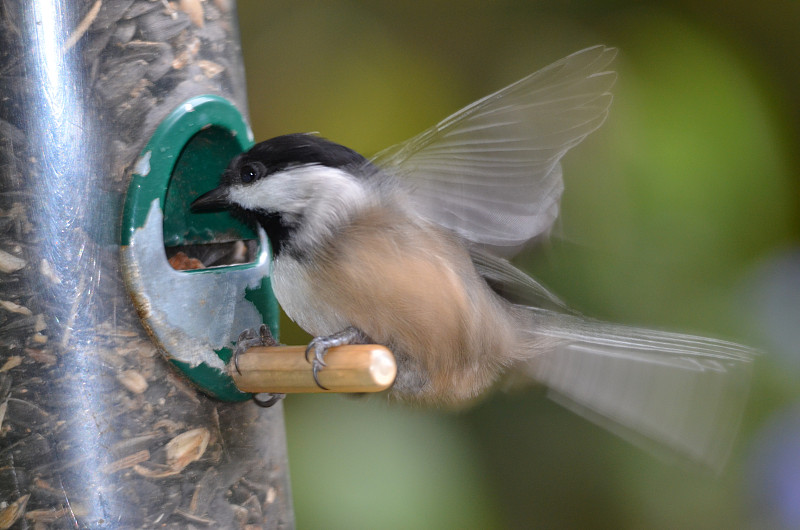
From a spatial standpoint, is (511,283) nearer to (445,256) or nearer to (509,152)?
(445,256)

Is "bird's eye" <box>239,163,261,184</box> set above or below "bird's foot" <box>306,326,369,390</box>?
above

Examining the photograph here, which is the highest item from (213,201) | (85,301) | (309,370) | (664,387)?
(213,201)

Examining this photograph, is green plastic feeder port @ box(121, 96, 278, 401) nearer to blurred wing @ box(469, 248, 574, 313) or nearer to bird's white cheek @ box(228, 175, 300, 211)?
bird's white cheek @ box(228, 175, 300, 211)

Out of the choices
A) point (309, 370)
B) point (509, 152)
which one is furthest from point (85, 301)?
point (509, 152)

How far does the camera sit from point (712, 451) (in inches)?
60.2

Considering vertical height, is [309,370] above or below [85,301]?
below

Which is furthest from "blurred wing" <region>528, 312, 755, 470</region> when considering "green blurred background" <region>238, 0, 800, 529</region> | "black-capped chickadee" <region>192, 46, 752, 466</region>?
"green blurred background" <region>238, 0, 800, 529</region>

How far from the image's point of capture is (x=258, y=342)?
162cm

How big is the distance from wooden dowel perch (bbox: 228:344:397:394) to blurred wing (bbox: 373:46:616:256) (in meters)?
0.33

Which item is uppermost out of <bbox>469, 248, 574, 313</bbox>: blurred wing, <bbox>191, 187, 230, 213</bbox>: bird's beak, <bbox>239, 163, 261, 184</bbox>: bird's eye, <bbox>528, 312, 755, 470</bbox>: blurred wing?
<bbox>239, 163, 261, 184</bbox>: bird's eye

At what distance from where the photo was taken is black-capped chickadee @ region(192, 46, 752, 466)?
1443 mm

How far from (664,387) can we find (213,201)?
3.12 feet

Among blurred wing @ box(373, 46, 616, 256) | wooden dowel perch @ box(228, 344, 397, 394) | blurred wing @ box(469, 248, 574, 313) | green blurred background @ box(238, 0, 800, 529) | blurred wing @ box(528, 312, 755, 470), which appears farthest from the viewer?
green blurred background @ box(238, 0, 800, 529)

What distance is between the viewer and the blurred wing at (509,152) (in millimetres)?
1378
